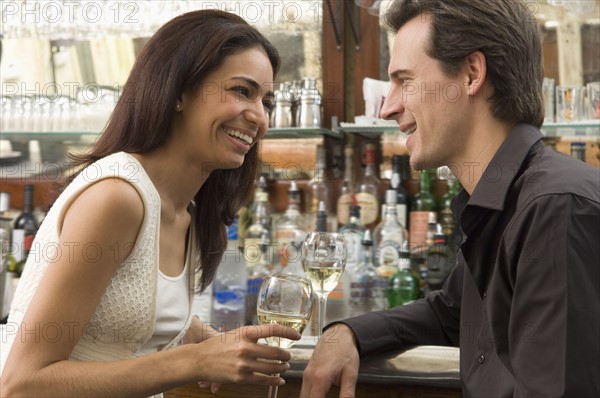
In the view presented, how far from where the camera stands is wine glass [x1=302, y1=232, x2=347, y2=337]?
152 centimetres

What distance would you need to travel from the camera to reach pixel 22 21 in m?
3.29

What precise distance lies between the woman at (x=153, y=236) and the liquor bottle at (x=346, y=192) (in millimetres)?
951

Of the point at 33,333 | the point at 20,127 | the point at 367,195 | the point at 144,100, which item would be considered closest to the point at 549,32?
the point at 367,195

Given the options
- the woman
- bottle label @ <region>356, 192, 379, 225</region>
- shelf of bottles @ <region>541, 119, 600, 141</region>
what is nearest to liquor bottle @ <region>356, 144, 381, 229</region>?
bottle label @ <region>356, 192, 379, 225</region>

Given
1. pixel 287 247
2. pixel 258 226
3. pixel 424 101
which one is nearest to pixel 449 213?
pixel 287 247

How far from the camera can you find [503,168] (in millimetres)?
1311

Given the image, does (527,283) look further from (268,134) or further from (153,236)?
(268,134)

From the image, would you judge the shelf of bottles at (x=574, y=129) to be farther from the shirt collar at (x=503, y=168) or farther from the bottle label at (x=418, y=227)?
the shirt collar at (x=503, y=168)

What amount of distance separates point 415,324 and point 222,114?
0.57 metres

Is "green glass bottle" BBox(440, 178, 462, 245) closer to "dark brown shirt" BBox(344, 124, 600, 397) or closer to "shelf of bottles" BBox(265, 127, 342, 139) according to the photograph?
"shelf of bottles" BBox(265, 127, 342, 139)

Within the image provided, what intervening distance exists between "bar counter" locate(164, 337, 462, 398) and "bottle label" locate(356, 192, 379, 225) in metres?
1.47

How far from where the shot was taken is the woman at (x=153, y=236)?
4.26ft

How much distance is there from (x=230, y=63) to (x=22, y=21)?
6.22ft

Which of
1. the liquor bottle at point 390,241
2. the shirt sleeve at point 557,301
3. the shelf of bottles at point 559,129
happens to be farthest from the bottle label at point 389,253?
the shirt sleeve at point 557,301
